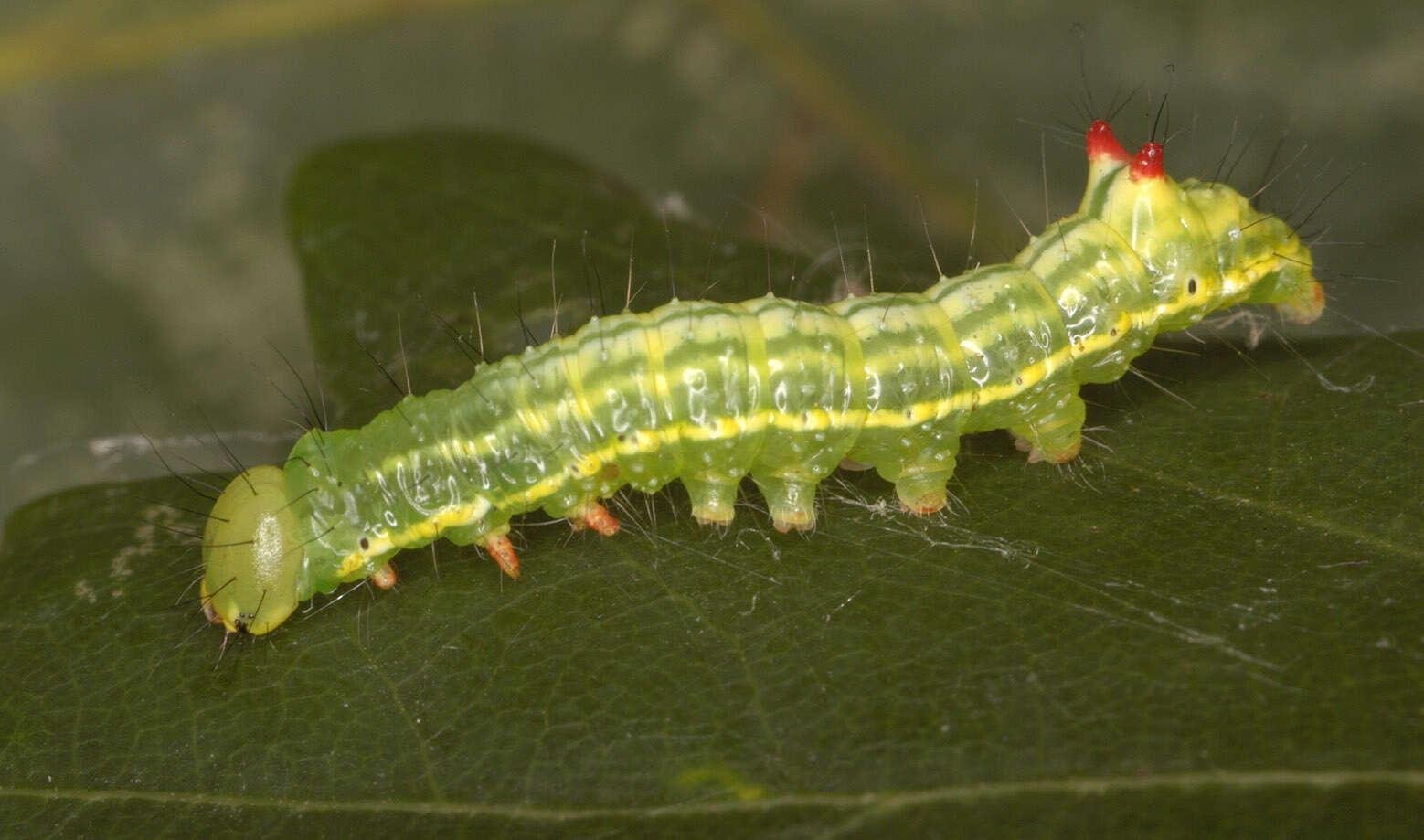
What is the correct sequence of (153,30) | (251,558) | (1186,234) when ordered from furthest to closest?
(153,30) → (1186,234) → (251,558)

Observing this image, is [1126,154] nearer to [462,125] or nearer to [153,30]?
[462,125]

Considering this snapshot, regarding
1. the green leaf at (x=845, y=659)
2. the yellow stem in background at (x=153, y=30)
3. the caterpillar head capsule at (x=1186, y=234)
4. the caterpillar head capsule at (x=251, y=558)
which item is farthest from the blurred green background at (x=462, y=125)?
the caterpillar head capsule at (x=251, y=558)

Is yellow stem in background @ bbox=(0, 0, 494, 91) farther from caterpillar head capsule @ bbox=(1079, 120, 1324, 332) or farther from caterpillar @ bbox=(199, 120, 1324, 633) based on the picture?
caterpillar head capsule @ bbox=(1079, 120, 1324, 332)

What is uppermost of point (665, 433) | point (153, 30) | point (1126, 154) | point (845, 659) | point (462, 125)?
point (153, 30)

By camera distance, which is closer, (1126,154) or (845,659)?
(845,659)

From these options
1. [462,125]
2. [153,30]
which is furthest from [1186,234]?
[153,30]

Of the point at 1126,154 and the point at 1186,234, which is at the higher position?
the point at 1126,154

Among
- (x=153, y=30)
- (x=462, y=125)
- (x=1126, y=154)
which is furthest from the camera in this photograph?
(x=462, y=125)

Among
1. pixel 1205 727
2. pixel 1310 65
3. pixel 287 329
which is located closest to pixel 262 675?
pixel 1205 727

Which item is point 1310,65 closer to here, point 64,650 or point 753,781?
point 753,781
